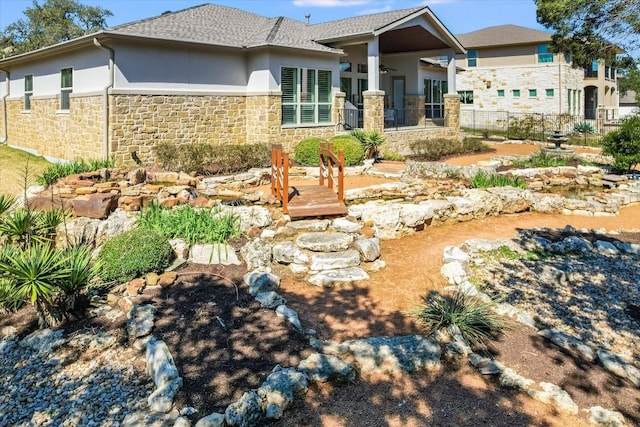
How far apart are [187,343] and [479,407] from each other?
8.90 feet

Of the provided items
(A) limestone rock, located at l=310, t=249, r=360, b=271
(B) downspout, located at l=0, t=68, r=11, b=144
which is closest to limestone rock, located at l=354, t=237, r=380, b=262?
(A) limestone rock, located at l=310, t=249, r=360, b=271

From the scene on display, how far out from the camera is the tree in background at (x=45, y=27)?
132 ft

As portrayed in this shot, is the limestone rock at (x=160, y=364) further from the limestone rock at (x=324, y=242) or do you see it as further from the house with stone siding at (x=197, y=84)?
the house with stone siding at (x=197, y=84)

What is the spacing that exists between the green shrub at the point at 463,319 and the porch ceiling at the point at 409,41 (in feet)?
59.4

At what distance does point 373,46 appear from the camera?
1862 cm

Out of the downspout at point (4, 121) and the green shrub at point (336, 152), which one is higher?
the downspout at point (4, 121)

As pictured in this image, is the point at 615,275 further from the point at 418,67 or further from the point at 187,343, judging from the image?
the point at 418,67

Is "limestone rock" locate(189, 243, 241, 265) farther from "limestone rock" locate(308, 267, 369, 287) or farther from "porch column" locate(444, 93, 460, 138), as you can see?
"porch column" locate(444, 93, 460, 138)

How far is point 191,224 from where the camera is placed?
24.8 feet

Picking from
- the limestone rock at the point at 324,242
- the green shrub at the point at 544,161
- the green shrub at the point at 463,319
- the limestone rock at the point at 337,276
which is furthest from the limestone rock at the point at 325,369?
the green shrub at the point at 544,161

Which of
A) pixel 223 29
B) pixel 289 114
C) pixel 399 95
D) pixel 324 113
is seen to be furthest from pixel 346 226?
pixel 399 95

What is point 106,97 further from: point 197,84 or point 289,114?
point 289,114

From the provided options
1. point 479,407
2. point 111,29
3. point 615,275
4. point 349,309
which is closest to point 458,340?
point 479,407

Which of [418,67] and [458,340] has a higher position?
[418,67]
